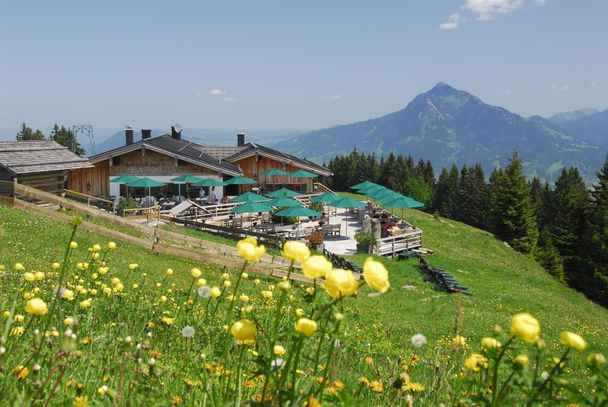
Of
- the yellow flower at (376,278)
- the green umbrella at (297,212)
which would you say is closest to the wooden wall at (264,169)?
the green umbrella at (297,212)

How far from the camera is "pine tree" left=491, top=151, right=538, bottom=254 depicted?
168 feet

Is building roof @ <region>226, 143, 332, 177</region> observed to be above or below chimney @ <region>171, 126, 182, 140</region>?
below

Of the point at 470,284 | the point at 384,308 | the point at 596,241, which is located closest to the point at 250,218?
the point at 470,284

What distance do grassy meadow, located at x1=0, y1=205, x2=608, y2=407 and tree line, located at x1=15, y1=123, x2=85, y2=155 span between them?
6809 cm

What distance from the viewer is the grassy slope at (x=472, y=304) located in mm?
15984

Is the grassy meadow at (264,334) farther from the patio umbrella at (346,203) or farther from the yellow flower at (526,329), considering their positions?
the patio umbrella at (346,203)

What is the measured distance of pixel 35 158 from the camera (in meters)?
31.5

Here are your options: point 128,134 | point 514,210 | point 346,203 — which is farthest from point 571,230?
point 128,134

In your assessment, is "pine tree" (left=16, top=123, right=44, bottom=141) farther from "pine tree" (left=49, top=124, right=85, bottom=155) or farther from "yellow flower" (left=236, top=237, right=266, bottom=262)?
"yellow flower" (left=236, top=237, right=266, bottom=262)

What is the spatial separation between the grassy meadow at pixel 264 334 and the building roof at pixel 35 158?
9.73 metres

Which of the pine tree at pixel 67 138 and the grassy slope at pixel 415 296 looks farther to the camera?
the pine tree at pixel 67 138

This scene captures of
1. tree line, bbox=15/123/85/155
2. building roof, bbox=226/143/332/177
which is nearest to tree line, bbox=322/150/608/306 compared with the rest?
building roof, bbox=226/143/332/177

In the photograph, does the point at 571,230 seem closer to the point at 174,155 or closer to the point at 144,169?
the point at 174,155

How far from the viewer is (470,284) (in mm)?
26516
